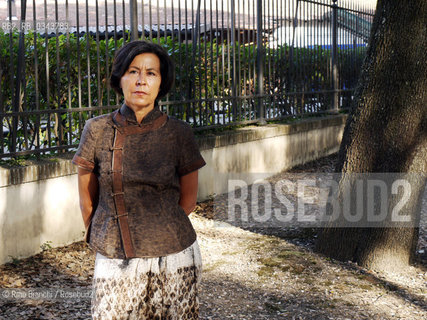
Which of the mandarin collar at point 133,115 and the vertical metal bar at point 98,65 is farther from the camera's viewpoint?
the vertical metal bar at point 98,65

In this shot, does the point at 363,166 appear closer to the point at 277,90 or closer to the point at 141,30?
the point at 141,30

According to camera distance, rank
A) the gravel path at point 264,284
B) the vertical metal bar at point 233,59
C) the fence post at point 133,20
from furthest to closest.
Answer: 1. the vertical metal bar at point 233,59
2. the fence post at point 133,20
3. the gravel path at point 264,284

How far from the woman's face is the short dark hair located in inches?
0.7

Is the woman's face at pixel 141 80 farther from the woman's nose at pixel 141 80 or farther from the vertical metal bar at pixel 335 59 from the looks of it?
the vertical metal bar at pixel 335 59

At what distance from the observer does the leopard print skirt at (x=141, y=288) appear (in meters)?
2.66

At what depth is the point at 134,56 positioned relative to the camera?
2.69 meters

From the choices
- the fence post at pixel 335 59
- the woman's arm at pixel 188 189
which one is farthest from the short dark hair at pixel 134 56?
the fence post at pixel 335 59

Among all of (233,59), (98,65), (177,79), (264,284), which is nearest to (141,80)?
(264,284)

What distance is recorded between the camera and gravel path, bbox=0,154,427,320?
15.2ft

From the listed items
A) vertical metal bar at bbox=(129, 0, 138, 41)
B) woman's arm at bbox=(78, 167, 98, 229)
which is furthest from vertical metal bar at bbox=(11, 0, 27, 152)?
woman's arm at bbox=(78, 167, 98, 229)

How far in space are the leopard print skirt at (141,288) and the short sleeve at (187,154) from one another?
36 cm

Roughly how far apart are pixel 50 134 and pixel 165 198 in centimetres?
361

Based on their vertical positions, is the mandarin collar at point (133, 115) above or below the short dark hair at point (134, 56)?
below

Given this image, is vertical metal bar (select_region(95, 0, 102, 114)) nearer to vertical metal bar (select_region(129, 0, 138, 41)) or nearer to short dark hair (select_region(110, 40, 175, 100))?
vertical metal bar (select_region(129, 0, 138, 41))
